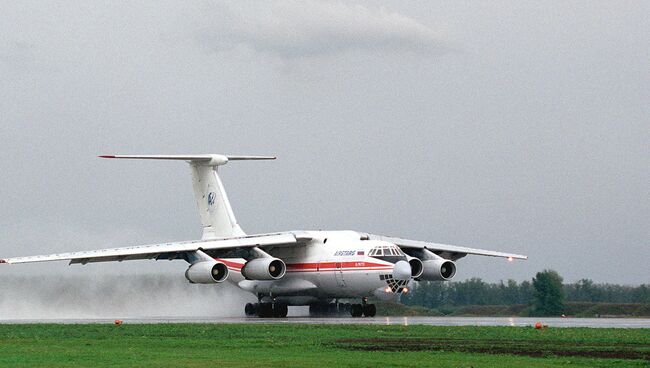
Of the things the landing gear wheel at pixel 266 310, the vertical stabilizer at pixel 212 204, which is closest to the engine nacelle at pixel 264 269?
the landing gear wheel at pixel 266 310

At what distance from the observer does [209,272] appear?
40.5m

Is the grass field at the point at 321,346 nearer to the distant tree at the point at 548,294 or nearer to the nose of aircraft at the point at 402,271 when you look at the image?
the nose of aircraft at the point at 402,271

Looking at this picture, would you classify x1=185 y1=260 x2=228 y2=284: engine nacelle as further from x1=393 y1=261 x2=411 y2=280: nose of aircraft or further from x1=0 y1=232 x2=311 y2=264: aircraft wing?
x1=393 y1=261 x2=411 y2=280: nose of aircraft

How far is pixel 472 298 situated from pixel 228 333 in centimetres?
3548

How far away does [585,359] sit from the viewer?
19.3m

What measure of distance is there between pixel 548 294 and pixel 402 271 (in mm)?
12081

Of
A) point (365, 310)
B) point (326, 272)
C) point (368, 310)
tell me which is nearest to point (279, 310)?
point (326, 272)

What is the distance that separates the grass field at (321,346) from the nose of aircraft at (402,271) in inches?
306

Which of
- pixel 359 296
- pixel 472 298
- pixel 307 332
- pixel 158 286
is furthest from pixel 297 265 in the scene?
pixel 472 298

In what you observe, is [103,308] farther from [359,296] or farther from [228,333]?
[228,333]

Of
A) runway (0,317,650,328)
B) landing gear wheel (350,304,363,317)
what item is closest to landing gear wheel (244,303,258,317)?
landing gear wheel (350,304,363,317)

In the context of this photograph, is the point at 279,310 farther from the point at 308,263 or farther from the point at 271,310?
the point at 308,263

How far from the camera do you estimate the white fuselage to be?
1578 inches

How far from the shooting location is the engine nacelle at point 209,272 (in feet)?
133
